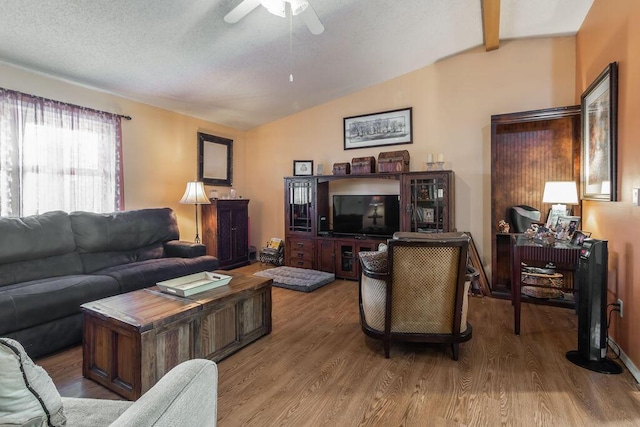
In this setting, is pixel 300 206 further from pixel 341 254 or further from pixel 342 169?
pixel 341 254

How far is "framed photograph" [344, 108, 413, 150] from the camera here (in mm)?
4531

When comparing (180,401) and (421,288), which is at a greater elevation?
(180,401)

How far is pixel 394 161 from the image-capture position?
4.25 metres

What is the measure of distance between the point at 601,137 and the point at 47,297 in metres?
4.68

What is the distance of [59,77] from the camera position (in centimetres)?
334

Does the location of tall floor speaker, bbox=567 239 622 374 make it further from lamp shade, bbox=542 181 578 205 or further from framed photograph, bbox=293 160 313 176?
framed photograph, bbox=293 160 313 176

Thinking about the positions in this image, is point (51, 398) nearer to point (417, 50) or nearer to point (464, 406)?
point (464, 406)

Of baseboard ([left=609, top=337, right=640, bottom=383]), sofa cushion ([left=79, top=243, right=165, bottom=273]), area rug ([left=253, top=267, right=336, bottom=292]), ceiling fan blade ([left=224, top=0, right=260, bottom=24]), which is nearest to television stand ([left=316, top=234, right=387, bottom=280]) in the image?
area rug ([left=253, top=267, right=336, bottom=292])

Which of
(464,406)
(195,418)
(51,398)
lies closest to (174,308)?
(51,398)

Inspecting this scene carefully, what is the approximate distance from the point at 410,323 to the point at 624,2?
2870 mm

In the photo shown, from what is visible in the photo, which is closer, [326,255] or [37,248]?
[37,248]

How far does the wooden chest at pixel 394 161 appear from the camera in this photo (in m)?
4.23

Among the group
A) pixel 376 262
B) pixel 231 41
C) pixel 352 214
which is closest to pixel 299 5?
pixel 231 41

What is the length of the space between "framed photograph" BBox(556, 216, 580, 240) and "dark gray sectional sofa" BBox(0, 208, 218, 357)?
11.9ft
